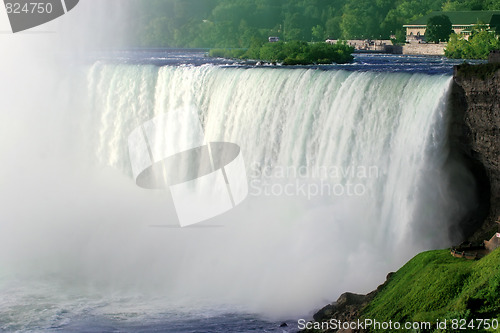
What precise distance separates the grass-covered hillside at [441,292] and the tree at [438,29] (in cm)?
3252

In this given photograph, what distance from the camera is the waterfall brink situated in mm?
20297

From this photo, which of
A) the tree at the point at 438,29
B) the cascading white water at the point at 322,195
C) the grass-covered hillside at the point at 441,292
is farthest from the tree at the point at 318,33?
the grass-covered hillside at the point at 441,292

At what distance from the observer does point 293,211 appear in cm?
2333

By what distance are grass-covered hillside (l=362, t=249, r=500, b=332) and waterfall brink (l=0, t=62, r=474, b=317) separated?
6.63 feet

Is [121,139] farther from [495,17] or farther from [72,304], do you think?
[495,17]

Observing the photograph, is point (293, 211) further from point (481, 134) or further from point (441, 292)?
point (441, 292)

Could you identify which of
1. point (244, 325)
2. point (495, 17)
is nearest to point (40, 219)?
point (244, 325)

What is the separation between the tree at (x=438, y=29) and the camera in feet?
160

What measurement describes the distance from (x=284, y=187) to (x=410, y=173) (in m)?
4.51

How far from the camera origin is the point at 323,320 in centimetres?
1784

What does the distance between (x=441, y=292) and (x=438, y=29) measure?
35.2m

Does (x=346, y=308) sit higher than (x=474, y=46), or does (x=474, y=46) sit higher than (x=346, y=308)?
(x=474, y=46)

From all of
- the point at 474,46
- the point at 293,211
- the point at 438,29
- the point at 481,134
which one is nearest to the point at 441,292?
the point at 481,134

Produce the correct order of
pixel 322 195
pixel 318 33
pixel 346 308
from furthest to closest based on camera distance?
pixel 318 33 < pixel 322 195 < pixel 346 308
